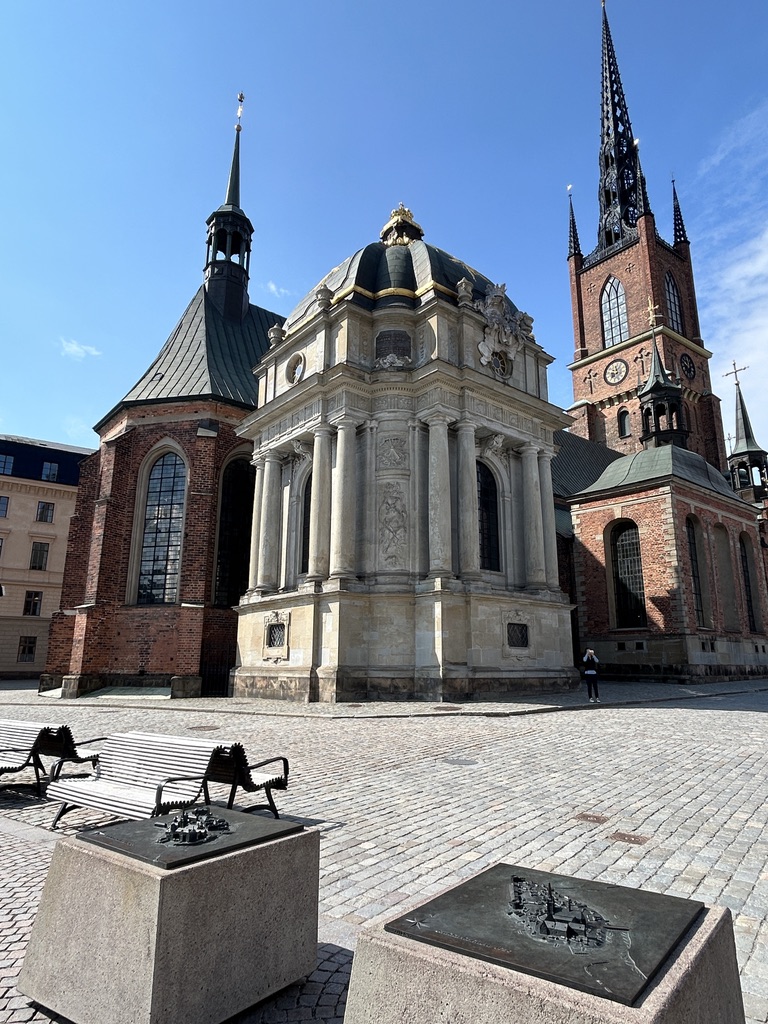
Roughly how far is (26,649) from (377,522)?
2887cm

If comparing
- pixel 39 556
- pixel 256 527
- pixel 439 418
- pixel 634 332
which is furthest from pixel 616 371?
pixel 39 556

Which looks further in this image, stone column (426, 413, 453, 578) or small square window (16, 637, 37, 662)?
small square window (16, 637, 37, 662)

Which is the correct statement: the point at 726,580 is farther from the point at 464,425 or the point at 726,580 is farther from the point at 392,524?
the point at 392,524

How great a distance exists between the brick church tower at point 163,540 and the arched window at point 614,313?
33.7 meters

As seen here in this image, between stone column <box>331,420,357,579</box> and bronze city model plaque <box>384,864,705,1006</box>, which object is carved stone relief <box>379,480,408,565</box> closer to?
stone column <box>331,420,357,579</box>

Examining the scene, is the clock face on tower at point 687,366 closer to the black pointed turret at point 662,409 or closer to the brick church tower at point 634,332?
the brick church tower at point 634,332

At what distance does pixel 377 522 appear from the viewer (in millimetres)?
19172

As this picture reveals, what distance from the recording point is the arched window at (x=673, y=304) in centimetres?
5012

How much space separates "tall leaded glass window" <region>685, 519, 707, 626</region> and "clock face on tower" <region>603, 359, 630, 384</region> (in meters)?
20.9

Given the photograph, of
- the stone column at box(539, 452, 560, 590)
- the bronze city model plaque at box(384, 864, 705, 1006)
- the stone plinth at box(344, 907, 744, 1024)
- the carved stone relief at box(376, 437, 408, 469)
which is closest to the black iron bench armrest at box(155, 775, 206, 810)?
the bronze city model plaque at box(384, 864, 705, 1006)

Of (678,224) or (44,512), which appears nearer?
(44,512)

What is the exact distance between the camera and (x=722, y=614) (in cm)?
3109

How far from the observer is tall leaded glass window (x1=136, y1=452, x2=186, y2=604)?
79.9ft

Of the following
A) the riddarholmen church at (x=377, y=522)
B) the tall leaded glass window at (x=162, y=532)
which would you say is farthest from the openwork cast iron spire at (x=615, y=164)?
the tall leaded glass window at (x=162, y=532)
